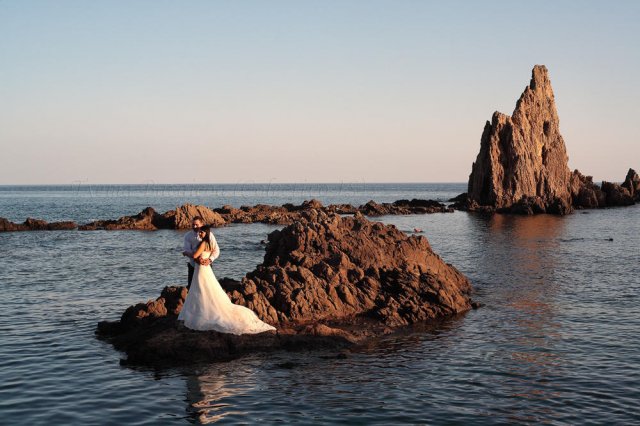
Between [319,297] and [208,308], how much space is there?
222 inches

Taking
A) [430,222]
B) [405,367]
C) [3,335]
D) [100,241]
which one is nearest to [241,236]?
[100,241]

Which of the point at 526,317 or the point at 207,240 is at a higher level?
the point at 207,240

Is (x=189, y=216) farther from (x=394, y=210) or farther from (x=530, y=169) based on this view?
(x=530, y=169)

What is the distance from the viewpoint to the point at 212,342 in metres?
20.7

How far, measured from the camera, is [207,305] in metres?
21.1

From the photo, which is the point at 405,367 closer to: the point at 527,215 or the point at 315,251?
the point at 315,251

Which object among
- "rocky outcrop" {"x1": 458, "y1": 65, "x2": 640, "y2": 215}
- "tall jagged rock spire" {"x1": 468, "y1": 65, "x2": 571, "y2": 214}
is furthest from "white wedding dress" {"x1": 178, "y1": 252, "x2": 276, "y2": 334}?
"tall jagged rock spire" {"x1": 468, "y1": 65, "x2": 571, "y2": 214}

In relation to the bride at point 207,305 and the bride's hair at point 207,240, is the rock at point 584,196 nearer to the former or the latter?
the bride at point 207,305

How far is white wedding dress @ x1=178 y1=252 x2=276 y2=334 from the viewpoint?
68.7ft

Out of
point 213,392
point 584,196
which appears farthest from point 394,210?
point 213,392

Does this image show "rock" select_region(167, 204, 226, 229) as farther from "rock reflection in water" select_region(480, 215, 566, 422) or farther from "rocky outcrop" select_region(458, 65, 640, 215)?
"rocky outcrop" select_region(458, 65, 640, 215)

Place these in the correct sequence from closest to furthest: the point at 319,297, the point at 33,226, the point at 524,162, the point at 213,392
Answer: the point at 213,392 → the point at 319,297 → the point at 33,226 → the point at 524,162

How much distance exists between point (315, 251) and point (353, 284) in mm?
3528

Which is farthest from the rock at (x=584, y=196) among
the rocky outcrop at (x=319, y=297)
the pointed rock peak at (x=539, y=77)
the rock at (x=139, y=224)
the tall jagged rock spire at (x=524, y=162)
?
the rocky outcrop at (x=319, y=297)
